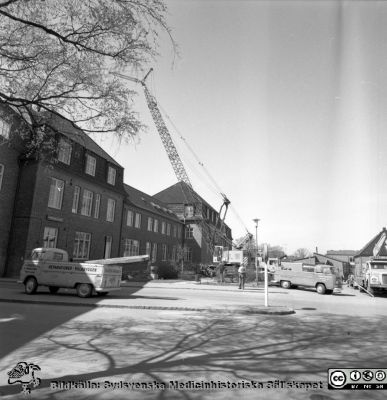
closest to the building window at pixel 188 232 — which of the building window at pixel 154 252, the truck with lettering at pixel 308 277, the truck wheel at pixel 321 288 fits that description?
the building window at pixel 154 252

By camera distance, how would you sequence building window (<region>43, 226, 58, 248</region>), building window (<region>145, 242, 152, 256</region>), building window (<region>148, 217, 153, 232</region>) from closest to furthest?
building window (<region>43, 226, 58, 248</region>) → building window (<region>145, 242, 152, 256</region>) → building window (<region>148, 217, 153, 232</region>)

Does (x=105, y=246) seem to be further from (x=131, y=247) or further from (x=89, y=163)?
(x=89, y=163)

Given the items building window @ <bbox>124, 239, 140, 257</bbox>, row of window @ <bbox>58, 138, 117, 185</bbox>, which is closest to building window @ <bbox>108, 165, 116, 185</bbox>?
row of window @ <bbox>58, 138, 117, 185</bbox>

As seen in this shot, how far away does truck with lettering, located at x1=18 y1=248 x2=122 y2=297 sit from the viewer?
15.4m

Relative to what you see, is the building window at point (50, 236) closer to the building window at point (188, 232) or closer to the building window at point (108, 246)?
the building window at point (108, 246)

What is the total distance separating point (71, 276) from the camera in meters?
15.6

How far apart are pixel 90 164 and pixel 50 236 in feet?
26.2

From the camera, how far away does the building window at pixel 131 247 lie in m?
38.4

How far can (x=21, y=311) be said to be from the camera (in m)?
11.4

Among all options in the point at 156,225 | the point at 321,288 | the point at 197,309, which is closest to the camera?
the point at 197,309

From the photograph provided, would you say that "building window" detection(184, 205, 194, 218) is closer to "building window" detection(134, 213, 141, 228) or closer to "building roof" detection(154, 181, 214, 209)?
"building roof" detection(154, 181, 214, 209)

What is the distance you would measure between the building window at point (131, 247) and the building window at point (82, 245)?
804cm

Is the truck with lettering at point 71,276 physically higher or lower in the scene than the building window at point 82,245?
lower

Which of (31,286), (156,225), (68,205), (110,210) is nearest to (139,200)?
(156,225)
